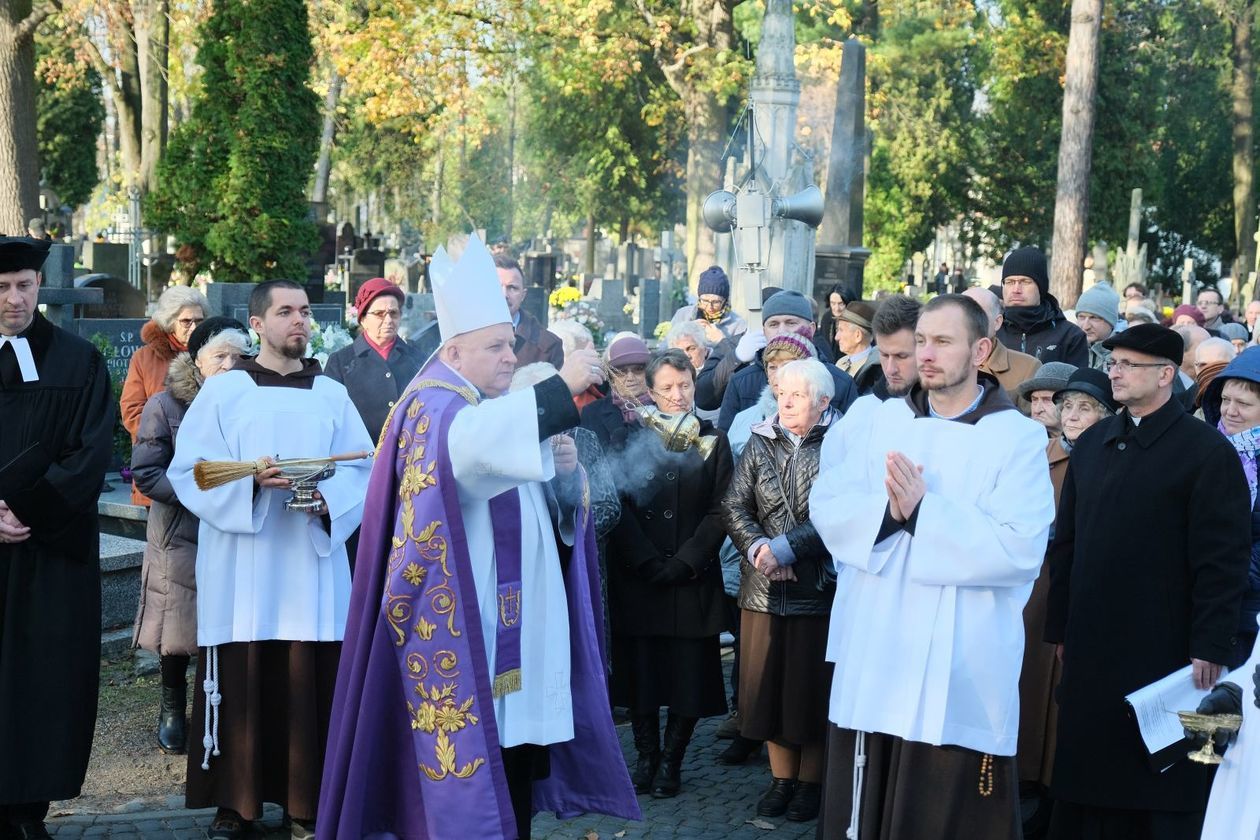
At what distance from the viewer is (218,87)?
606 inches

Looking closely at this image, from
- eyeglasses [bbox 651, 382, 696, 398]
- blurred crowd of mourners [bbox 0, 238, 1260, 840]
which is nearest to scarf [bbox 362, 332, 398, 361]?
blurred crowd of mourners [bbox 0, 238, 1260, 840]

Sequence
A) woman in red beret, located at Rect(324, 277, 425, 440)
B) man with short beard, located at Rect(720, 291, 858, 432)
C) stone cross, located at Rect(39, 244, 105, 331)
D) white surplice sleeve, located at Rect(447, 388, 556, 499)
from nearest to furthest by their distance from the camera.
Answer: white surplice sleeve, located at Rect(447, 388, 556, 499) < woman in red beret, located at Rect(324, 277, 425, 440) < man with short beard, located at Rect(720, 291, 858, 432) < stone cross, located at Rect(39, 244, 105, 331)

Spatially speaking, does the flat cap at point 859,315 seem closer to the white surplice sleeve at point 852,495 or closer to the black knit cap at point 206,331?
the white surplice sleeve at point 852,495

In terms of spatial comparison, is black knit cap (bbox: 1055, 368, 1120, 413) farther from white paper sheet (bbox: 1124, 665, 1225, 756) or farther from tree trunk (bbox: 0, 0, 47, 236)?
tree trunk (bbox: 0, 0, 47, 236)

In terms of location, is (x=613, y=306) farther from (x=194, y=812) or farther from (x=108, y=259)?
(x=194, y=812)

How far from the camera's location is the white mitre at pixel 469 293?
4.37 m

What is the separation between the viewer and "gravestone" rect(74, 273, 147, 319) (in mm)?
18312

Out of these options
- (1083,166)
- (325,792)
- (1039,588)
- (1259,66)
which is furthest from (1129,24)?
(325,792)

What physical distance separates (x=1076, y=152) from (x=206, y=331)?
17350 millimetres

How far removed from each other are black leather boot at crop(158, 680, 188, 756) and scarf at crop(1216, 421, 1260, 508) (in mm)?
4609

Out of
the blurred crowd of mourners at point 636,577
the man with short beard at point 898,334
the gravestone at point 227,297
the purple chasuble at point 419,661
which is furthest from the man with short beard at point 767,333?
the gravestone at point 227,297

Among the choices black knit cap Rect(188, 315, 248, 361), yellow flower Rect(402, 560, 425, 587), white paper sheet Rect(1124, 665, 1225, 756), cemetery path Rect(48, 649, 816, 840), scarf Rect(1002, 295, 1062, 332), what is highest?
scarf Rect(1002, 295, 1062, 332)

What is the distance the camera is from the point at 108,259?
24.8 metres

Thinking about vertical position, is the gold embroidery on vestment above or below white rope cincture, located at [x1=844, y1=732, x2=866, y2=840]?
Result: above
